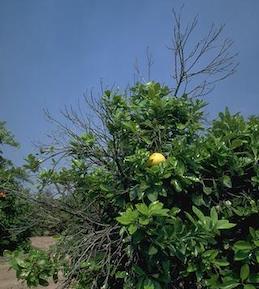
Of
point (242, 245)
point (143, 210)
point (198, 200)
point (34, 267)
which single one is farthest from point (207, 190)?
point (34, 267)

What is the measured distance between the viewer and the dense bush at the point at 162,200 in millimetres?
2584

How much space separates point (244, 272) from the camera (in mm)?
2699

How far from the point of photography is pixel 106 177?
3.09 m

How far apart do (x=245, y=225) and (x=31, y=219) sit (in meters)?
1.67

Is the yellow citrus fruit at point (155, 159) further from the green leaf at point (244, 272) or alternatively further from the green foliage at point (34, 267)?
the green foliage at point (34, 267)

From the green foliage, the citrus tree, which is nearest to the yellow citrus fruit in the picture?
the citrus tree

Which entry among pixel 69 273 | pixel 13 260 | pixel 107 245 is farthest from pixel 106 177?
pixel 13 260

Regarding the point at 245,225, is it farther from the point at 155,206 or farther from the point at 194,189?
the point at 155,206

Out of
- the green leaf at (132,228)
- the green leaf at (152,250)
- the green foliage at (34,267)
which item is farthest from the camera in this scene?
the green foliage at (34,267)

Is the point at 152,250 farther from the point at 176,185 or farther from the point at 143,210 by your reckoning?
the point at 176,185

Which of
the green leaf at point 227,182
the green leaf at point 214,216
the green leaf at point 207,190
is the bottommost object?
the green leaf at point 214,216

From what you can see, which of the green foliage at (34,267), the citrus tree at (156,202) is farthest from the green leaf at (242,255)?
the green foliage at (34,267)

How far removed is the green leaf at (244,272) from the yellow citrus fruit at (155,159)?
841 mm

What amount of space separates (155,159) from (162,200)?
0.29m
